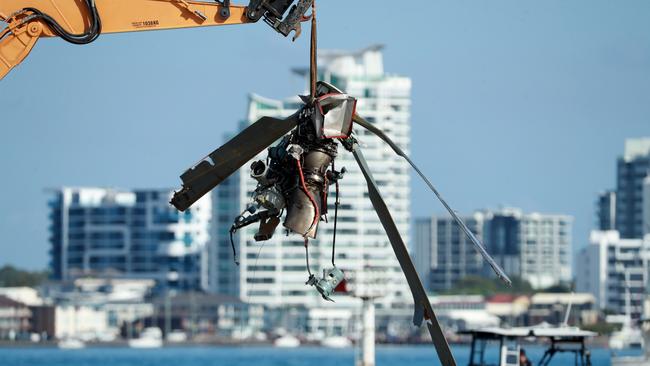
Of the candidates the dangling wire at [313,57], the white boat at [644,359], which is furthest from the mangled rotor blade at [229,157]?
the white boat at [644,359]

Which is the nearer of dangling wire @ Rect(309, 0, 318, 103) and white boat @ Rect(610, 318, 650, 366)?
dangling wire @ Rect(309, 0, 318, 103)

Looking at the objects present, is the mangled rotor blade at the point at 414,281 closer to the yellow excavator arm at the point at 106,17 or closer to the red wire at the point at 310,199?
the red wire at the point at 310,199

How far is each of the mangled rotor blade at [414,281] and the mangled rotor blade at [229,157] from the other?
1296 mm

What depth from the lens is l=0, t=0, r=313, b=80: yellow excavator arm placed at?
76.6 feet

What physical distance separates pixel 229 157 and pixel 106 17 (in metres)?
2.49

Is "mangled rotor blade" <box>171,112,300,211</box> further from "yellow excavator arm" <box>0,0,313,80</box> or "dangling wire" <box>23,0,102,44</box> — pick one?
"dangling wire" <box>23,0,102,44</box>

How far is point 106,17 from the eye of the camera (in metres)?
23.5

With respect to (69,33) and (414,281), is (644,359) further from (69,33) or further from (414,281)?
(69,33)

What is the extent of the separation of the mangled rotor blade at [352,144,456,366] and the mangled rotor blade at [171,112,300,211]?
1296 mm

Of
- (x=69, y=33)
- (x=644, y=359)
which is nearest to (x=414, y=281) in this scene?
(x=69, y=33)

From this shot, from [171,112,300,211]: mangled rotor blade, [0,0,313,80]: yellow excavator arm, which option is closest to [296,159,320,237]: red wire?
[171,112,300,211]: mangled rotor blade

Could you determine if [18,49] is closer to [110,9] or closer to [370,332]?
[110,9]

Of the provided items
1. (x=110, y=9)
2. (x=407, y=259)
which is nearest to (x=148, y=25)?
(x=110, y=9)

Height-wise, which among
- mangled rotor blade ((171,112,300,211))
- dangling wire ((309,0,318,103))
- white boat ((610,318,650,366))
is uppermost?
dangling wire ((309,0,318,103))
